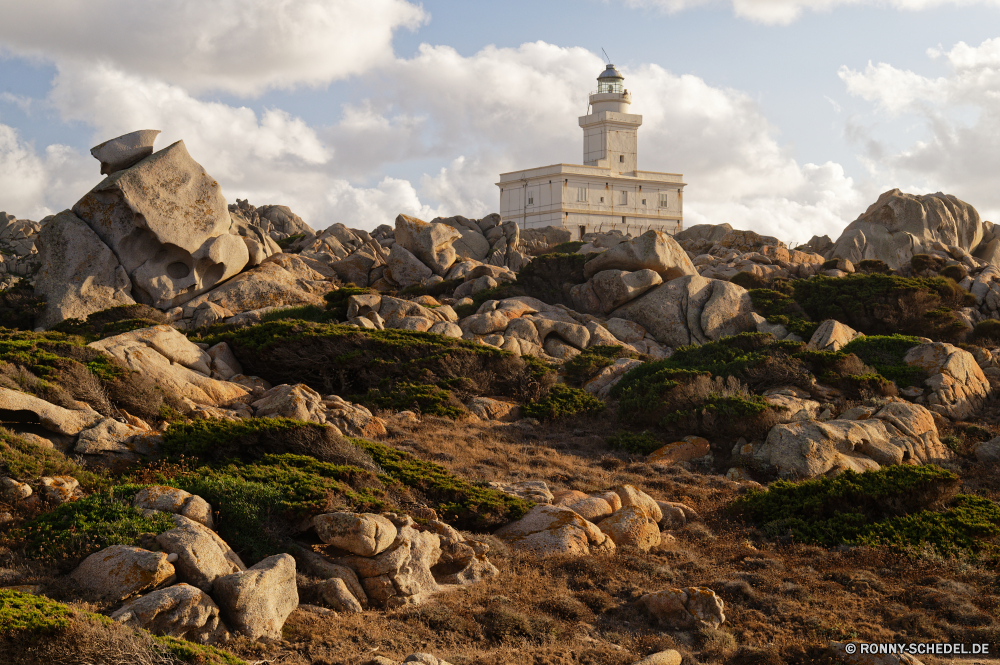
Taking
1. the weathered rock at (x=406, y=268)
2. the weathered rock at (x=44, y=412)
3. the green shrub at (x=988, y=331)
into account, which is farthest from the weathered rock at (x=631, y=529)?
the weathered rock at (x=406, y=268)

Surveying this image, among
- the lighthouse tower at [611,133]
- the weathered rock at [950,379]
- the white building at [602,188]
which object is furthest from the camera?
the lighthouse tower at [611,133]

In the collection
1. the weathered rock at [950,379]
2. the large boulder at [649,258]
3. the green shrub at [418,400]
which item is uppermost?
the large boulder at [649,258]

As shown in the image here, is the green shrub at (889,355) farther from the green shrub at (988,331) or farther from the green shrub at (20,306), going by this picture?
the green shrub at (20,306)

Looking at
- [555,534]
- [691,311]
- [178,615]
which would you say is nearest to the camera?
[178,615]

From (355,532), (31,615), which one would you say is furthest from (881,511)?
(31,615)

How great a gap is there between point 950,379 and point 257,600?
18.0m

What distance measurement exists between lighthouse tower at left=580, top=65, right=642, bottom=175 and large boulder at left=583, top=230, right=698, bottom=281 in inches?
1525

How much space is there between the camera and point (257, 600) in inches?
255

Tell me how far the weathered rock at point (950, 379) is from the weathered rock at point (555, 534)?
38.8ft

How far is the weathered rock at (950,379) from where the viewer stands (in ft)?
58.7

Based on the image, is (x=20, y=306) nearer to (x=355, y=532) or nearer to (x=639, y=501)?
(x=355, y=532)

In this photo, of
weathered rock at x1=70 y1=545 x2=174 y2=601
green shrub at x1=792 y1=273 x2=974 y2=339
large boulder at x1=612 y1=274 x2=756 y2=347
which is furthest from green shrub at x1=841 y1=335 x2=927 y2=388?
weathered rock at x1=70 y1=545 x2=174 y2=601

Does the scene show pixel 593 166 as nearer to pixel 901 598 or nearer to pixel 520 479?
pixel 520 479

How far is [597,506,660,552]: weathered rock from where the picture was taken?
10117 millimetres
